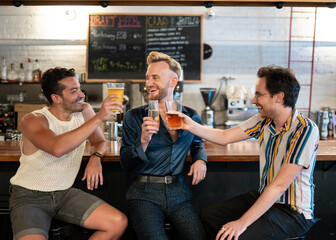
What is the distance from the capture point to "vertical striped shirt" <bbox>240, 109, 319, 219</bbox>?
1.94 meters

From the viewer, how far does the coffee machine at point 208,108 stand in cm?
559

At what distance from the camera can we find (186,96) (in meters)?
6.11

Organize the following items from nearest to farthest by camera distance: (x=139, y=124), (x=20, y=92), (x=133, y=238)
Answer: (x=139, y=124) → (x=133, y=238) → (x=20, y=92)

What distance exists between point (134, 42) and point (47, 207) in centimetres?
418

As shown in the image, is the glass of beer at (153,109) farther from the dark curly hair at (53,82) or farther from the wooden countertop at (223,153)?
the dark curly hair at (53,82)

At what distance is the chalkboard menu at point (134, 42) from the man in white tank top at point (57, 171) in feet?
11.5

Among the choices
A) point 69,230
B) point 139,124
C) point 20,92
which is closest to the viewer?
point 69,230

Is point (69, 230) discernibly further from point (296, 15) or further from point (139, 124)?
point (296, 15)

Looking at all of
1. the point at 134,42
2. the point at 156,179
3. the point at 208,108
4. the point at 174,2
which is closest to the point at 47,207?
the point at 156,179

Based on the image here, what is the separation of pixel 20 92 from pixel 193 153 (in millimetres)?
4442

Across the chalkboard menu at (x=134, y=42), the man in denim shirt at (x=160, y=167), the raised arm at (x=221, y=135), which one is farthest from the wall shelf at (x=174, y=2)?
the chalkboard menu at (x=134, y=42)

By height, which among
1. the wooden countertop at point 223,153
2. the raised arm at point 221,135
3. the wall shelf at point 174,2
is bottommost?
the wooden countertop at point 223,153

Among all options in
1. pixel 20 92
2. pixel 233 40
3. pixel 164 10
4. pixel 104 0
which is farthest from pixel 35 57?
pixel 104 0

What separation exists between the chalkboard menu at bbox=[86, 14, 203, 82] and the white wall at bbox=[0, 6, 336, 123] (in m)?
0.24
